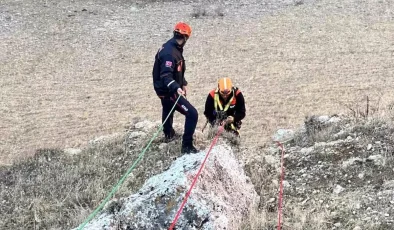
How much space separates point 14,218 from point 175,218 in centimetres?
236

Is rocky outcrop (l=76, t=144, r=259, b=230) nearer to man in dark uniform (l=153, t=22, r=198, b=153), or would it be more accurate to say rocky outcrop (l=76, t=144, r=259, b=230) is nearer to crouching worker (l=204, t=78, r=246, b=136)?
man in dark uniform (l=153, t=22, r=198, b=153)

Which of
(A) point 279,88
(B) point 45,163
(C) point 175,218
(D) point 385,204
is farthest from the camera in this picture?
(A) point 279,88

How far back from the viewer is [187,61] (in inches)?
583

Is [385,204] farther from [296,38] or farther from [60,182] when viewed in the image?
[296,38]

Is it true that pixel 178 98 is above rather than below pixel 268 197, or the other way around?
above

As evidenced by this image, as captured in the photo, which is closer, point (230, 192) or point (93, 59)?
point (230, 192)

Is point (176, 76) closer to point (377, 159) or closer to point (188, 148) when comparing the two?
point (188, 148)

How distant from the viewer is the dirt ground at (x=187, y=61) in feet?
35.5

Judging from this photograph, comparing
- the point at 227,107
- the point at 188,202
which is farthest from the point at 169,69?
the point at 188,202

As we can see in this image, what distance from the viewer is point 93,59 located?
609 inches

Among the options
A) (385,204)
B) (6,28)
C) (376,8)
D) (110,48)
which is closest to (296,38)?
(376,8)

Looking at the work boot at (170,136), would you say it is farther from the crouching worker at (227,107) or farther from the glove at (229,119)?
the glove at (229,119)

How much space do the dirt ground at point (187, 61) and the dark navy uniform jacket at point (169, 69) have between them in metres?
2.19

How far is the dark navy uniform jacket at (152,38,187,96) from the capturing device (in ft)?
20.1
